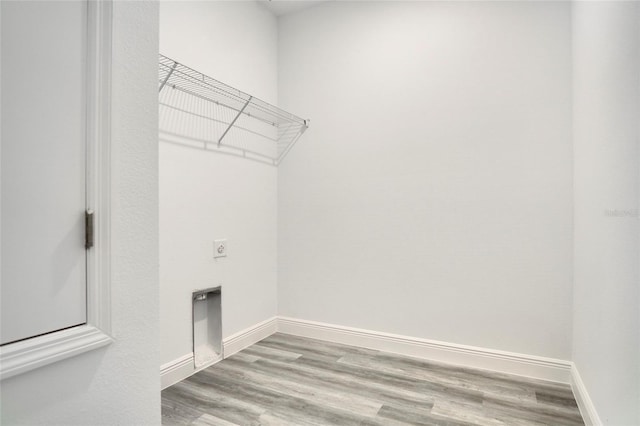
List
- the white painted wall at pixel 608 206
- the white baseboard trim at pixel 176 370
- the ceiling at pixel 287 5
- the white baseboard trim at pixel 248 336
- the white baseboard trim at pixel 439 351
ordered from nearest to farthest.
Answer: the white painted wall at pixel 608 206, the white baseboard trim at pixel 176 370, the white baseboard trim at pixel 439 351, the white baseboard trim at pixel 248 336, the ceiling at pixel 287 5

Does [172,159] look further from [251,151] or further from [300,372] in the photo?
[300,372]

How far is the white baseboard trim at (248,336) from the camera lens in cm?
235

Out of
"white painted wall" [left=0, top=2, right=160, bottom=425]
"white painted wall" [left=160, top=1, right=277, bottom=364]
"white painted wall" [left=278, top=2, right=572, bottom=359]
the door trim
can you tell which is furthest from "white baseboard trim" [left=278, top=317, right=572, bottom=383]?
the door trim

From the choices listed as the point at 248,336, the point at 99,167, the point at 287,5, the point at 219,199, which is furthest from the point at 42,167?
the point at 287,5

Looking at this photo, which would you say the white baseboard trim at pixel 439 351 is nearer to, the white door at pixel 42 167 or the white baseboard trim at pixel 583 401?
the white baseboard trim at pixel 583 401

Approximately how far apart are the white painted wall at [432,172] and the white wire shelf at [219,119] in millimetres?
152

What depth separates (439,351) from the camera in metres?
2.29

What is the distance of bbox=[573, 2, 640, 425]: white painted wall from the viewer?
3.57ft

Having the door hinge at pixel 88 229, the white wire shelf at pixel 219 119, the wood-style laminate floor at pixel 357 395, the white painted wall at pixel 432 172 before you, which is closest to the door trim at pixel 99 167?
the door hinge at pixel 88 229

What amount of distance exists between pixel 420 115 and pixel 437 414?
5.72 ft

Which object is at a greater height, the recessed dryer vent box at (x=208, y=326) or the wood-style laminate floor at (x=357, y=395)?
the recessed dryer vent box at (x=208, y=326)

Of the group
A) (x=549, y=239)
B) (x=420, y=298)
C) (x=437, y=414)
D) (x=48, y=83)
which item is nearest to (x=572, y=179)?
(x=549, y=239)

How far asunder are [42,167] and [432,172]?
6.86 feet

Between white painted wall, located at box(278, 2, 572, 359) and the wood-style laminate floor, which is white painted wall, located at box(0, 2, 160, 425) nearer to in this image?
the wood-style laminate floor
